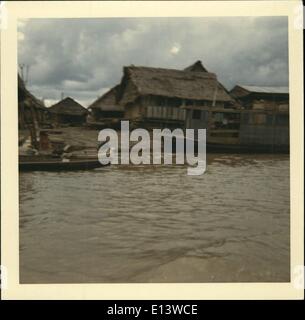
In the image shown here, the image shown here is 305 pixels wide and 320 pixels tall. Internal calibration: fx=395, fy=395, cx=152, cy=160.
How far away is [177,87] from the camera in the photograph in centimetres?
1186

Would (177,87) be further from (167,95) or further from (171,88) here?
(167,95)

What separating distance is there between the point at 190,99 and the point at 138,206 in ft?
22.3

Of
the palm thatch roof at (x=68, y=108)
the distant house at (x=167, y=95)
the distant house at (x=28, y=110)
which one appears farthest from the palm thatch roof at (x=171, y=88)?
the distant house at (x=28, y=110)

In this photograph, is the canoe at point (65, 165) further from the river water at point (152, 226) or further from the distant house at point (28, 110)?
the distant house at point (28, 110)

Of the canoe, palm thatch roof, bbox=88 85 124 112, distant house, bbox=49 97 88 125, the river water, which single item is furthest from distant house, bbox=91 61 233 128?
the river water

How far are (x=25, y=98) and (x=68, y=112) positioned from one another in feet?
6.35

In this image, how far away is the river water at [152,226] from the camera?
436cm

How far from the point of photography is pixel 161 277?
4.27 metres

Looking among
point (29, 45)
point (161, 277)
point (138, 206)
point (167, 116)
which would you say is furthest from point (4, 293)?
point (167, 116)

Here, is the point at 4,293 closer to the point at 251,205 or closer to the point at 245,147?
the point at 251,205

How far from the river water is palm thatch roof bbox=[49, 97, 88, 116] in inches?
45.1

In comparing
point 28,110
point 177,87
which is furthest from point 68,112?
point 177,87

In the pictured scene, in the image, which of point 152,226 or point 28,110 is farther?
point 28,110

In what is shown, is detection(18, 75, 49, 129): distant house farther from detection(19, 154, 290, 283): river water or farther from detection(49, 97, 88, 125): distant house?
detection(19, 154, 290, 283): river water
